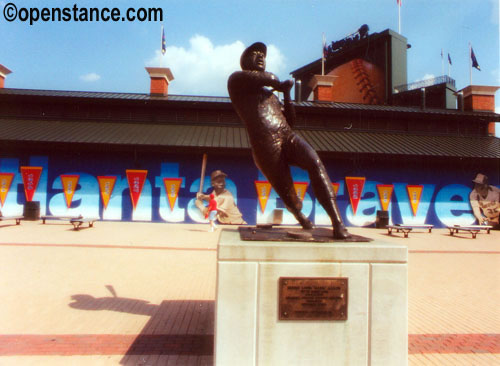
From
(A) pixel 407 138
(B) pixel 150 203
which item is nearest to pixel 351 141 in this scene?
(A) pixel 407 138

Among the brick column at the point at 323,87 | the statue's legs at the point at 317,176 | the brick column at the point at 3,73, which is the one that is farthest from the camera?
the brick column at the point at 323,87

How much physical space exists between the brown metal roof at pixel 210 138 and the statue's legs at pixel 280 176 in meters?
12.7

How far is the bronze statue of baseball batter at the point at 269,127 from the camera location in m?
3.94

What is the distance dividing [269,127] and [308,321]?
2.27 metres

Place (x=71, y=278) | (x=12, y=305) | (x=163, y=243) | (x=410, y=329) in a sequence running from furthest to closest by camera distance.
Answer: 1. (x=163, y=243)
2. (x=71, y=278)
3. (x=12, y=305)
4. (x=410, y=329)

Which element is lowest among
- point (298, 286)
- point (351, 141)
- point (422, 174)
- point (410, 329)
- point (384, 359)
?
point (410, 329)

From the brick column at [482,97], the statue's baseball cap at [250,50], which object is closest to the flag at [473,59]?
the brick column at [482,97]

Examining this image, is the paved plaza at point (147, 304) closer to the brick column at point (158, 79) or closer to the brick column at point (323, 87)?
the brick column at point (158, 79)

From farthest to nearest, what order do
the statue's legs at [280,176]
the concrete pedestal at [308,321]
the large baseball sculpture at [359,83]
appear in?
1. the large baseball sculpture at [359,83]
2. the statue's legs at [280,176]
3. the concrete pedestal at [308,321]

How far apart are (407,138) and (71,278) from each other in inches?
766

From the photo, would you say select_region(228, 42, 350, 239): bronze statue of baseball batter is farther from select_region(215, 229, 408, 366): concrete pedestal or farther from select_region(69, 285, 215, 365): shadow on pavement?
select_region(69, 285, 215, 365): shadow on pavement

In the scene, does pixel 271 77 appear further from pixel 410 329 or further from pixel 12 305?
pixel 12 305

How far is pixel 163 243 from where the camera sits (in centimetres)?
1179

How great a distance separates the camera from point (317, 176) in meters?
3.90
